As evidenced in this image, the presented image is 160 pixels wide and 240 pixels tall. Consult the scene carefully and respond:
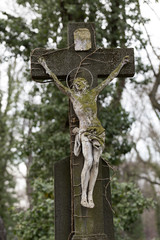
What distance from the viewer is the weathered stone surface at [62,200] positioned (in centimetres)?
403

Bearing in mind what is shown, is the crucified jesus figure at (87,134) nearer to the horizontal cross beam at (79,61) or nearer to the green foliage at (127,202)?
the horizontal cross beam at (79,61)

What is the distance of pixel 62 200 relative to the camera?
13.4 feet

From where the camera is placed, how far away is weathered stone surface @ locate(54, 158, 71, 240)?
403 centimetres

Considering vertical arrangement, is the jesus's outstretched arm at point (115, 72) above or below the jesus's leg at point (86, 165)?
above

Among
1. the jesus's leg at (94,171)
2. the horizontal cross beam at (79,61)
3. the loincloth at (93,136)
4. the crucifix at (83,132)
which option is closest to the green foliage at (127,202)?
the crucifix at (83,132)

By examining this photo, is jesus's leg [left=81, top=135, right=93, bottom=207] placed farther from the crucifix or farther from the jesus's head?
the jesus's head

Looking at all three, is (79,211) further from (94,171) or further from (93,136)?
(93,136)

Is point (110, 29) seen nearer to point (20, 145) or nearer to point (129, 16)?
point (129, 16)

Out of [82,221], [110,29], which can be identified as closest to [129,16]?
[110,29]

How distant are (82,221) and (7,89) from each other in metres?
15.5

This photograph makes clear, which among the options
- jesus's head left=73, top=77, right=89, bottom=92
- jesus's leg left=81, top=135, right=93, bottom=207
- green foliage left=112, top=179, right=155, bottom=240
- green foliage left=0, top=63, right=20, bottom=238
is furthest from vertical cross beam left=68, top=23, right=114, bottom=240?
green foliage left=0, top=63, right=20, bottom=238

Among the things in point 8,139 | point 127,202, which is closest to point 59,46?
point 127,202

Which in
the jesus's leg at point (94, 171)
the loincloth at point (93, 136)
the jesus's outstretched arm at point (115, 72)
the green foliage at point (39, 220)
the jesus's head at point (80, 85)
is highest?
the jesus's outstretched arm at point (115, 72)

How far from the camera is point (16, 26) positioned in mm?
9164
